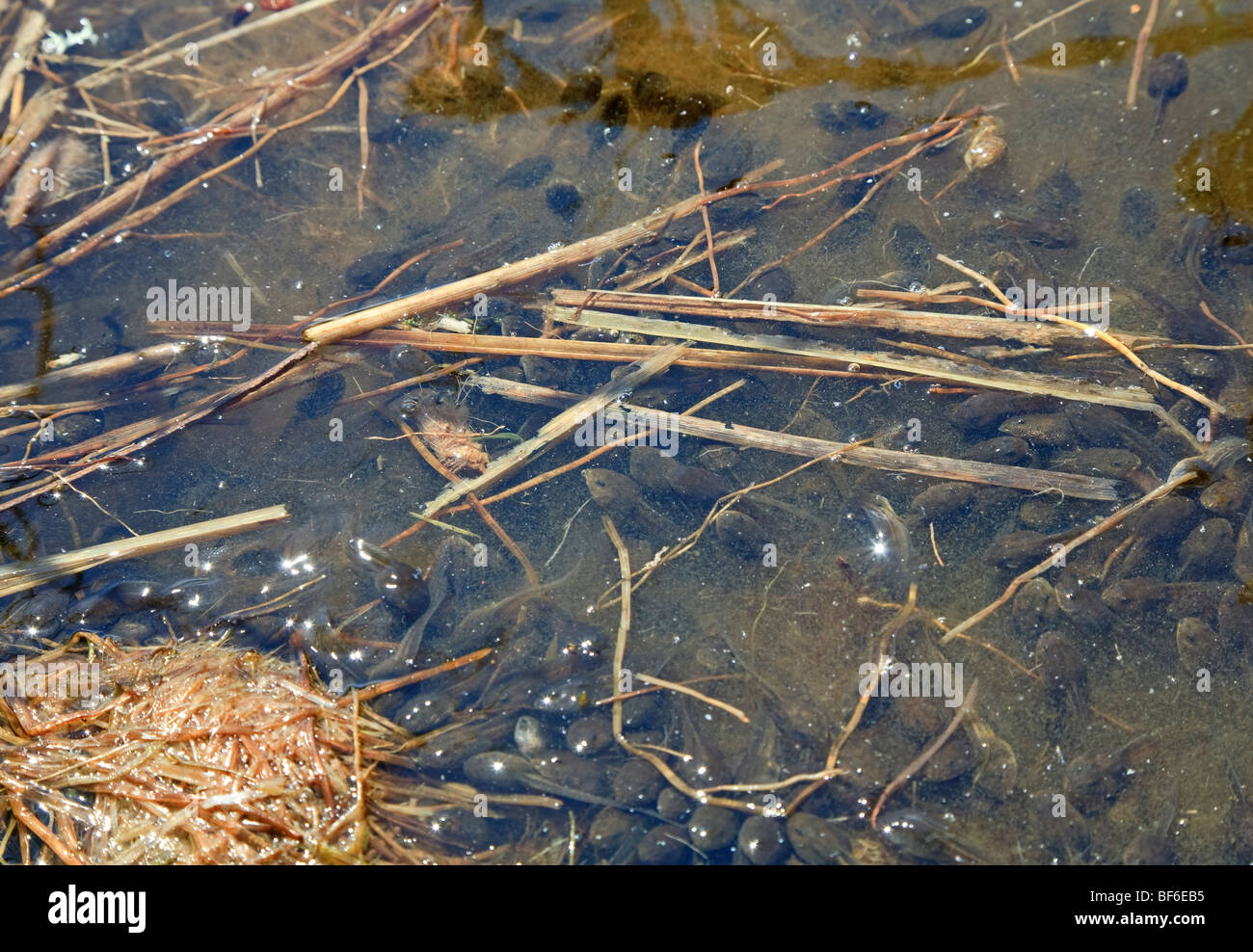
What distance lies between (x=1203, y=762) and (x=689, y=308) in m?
3.68

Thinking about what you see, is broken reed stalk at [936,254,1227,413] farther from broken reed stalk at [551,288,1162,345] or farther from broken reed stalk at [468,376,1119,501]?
broken reed stalk at [468,376,1119,501]

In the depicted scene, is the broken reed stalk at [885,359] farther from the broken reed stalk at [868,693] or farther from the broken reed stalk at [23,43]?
the broken reed stalk at [23,43]

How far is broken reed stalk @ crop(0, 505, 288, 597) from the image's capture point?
4609 mm

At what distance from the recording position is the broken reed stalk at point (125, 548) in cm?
461

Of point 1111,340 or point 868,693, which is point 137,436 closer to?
point 868,693

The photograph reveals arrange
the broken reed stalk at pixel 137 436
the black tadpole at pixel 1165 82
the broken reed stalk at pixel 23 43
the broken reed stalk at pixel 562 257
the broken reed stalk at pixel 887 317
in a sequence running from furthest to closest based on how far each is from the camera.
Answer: the broken reed stalk at pixel 23 43
the black tadpole at pixel 1165 82
the broken reed stalk at pixel 562 257
the broken reed stalk at pixel 887 317
the broken reed stalk at pixel 137 436

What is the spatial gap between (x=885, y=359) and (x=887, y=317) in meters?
0.30

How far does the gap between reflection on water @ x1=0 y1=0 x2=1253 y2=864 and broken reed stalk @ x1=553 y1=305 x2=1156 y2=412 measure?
2.4 inches

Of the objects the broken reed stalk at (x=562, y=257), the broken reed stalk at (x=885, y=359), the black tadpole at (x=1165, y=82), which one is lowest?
the broken reed stalk at (x=885, y=359)

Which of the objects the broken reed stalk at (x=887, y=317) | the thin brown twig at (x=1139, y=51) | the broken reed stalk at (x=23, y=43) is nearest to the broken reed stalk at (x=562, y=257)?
the broken reed stalk at (x=887, y=317)

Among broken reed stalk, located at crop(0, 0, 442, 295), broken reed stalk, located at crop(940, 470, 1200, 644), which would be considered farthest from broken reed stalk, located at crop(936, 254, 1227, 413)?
broken reed stalk, located at crop(0, 0, 442, 295)

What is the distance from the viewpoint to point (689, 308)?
5238mm

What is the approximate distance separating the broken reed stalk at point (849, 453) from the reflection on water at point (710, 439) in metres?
0.08
